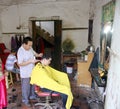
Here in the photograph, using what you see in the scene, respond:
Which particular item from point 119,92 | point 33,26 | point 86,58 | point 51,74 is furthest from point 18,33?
point 119,92

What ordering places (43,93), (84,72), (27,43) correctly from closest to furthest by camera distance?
(43,93), (27,43), (84,72)

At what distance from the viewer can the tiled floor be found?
10.8 feet

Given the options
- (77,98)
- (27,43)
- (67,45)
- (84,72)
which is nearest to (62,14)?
(67,45)

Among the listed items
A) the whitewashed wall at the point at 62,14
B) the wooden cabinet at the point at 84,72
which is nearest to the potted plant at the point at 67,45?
the whitewashed wall at the point at 62,14

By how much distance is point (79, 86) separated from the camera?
436 centimetres

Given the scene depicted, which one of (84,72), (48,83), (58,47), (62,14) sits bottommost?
(84,72)

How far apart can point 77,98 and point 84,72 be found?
2.65 ft

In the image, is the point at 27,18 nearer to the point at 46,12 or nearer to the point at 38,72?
the point at 46,12

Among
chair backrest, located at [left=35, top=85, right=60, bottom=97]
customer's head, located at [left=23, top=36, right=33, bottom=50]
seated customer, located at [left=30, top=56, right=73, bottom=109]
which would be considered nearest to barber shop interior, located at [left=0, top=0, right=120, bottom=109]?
customer's head, located at [left=23, top=36, right=33, bottom=50]

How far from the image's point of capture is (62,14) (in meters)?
5.48

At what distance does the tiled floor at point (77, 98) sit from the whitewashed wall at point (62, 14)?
1.73m

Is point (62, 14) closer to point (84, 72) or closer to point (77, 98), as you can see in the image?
point (84, 72)

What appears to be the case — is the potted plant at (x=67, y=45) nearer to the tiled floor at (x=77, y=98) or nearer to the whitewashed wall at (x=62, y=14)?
the whitewashed wall at (x=62, y=14)

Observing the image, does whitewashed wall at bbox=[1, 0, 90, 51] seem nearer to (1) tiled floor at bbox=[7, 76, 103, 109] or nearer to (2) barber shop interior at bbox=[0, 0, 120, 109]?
(2) barber shop interior at bbox=[0, 0, 120, 109]
